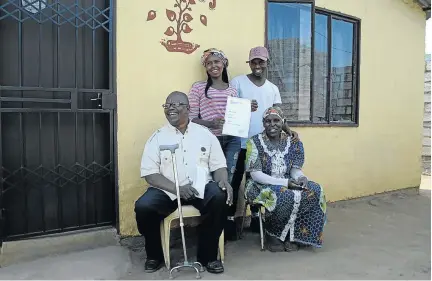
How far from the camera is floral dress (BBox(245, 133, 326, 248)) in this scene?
3.85 m

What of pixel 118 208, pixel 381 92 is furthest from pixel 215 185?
pixel 381 92

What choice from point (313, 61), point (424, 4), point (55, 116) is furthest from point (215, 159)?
point (424, 4)

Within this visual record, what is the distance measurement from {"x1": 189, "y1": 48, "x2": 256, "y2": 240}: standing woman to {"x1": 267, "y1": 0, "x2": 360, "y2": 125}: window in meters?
1.38

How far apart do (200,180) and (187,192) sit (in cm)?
18

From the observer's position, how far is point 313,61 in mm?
5680

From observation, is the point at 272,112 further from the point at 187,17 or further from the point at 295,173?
the point at 187,17

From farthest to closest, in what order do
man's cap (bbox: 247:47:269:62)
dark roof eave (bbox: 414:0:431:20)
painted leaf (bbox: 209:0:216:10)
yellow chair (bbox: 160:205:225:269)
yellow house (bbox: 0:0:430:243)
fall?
dark roof eave (bbox: 414:0:431:20) → painted leaf (bbox: 209:0:216:10) → man's cap (bbox: 247:47:269:62) → yellow house (bbox: 0:0:430:243) → yellow chair (bbox: 160:205:225:269)

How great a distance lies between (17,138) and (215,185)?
5.65 feet

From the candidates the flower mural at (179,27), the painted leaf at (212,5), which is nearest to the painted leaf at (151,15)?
the flower mural at (179,27)

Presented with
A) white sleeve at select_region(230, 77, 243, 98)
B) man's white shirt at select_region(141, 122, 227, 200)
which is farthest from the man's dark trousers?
white sleeve at select_region(230, 77, 243, 98)

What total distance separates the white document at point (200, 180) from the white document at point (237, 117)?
1.58ft

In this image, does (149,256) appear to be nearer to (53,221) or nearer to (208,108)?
(53,221)

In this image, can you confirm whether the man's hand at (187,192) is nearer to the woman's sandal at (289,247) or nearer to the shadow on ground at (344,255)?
the shadow on ground at (344,255)

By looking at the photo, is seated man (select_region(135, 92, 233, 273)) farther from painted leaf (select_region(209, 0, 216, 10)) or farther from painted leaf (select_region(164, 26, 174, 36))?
painted leaf (select_region(209, 0, 216, 10))
